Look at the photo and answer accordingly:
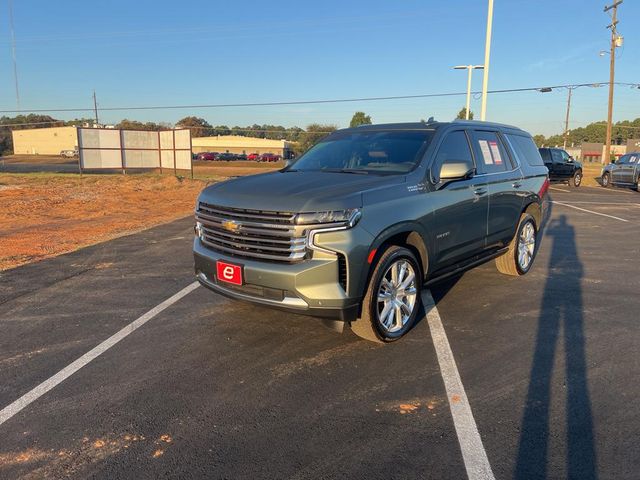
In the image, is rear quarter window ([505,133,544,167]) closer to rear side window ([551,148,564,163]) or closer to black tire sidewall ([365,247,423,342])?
black tire sidewall ([365,247,423,342])

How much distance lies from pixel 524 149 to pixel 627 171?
20.5 metres

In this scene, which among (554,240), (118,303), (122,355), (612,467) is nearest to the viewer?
(612,467)

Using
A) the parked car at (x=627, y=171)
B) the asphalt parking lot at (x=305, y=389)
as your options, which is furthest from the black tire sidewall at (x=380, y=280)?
the parked car at (x=627, y=171)

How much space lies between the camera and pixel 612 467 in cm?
265

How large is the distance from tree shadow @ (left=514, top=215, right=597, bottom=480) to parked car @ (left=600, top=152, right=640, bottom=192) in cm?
2040

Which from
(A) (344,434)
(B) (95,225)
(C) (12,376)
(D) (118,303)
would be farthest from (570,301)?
(B) (95,225)

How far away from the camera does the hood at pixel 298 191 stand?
385 centimetres

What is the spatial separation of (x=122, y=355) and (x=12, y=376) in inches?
31.2

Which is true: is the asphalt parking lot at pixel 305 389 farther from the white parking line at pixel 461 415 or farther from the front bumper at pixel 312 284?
the front bumper at pixel 312 284

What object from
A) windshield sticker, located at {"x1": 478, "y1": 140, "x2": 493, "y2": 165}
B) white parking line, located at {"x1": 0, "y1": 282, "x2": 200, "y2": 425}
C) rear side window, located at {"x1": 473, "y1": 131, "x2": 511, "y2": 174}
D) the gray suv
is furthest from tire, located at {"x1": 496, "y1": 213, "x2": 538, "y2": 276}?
white parking line, located at {"x1": 0, "y1": 282, "x2": 200, "y2": 425}

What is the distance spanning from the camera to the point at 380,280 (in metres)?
4.09

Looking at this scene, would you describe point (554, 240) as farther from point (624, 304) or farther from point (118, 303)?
point (118, 303)

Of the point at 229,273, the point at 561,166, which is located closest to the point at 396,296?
the point at 229,273

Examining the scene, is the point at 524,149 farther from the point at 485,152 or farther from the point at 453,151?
the point at 453,151
